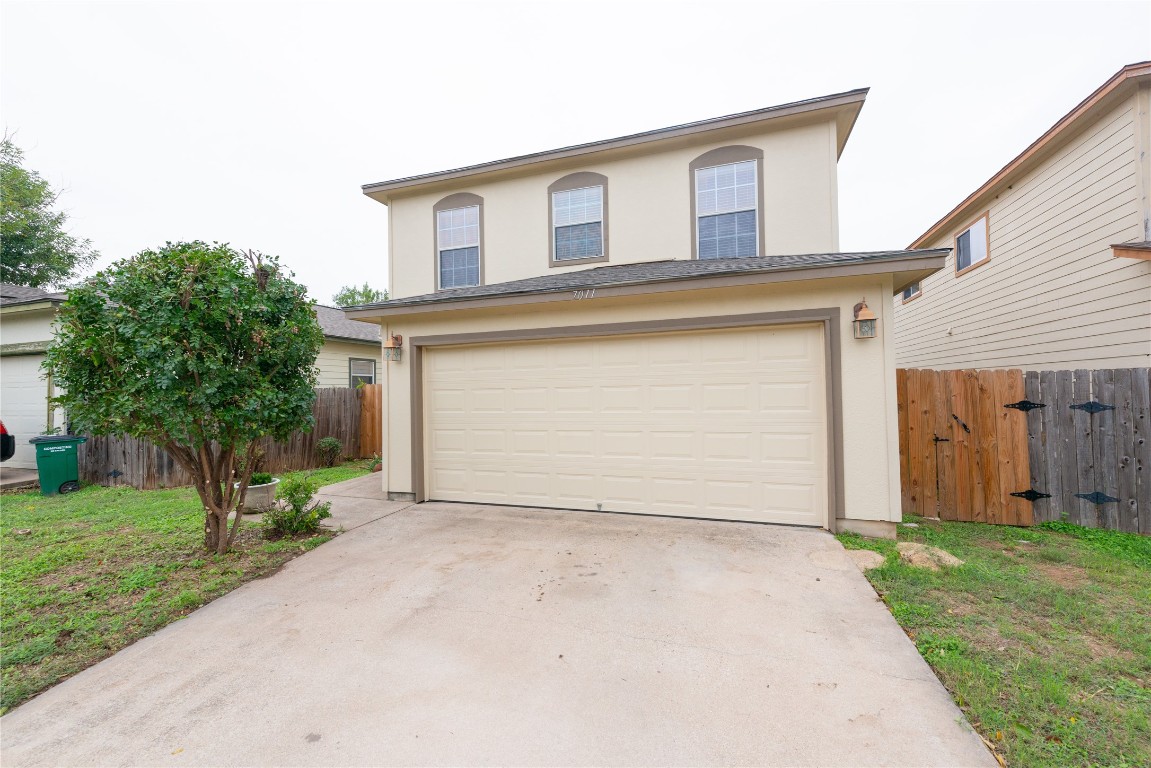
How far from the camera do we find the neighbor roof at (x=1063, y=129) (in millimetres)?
5137

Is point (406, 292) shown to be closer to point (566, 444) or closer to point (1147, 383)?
point (566, 444)

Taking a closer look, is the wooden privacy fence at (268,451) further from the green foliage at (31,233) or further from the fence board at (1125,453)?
the green foliage at (31,233)

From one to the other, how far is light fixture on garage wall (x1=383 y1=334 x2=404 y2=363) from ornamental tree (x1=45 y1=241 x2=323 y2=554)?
2.00 meters

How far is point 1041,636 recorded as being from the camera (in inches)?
104

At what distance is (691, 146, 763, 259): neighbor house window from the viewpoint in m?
6.10

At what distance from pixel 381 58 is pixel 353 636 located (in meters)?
11.9

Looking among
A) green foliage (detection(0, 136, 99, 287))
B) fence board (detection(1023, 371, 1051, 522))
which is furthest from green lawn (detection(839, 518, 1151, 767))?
green foliage (detection(0, 136, 99, 287))

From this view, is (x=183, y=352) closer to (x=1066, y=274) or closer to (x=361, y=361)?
(x=361, y=361)

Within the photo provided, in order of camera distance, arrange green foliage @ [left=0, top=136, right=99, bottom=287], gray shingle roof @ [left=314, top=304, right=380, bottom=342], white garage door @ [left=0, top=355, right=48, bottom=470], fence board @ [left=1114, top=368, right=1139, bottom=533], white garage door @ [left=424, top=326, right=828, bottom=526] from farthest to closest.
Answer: green foliage @ [left=0, top=136, right=99, bottom=287] → gray shingle roof @ [left=314, top=304, right=380, bottom=342] → white garage door @ [left=0, top=355, right=48, bottom=470] → white garage door @ [left=424, top=326, right=828, bottom=526] → fence board @ [left=1114, top=368, right=1139, bottom=533]

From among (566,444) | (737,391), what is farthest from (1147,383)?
(566,444)

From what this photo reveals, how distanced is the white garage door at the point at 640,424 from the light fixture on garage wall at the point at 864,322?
344 millimetres

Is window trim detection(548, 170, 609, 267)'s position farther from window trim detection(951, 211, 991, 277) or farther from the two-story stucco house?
window trim detection(951, 211, 991, 277)

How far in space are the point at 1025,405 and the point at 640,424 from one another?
14.0ft

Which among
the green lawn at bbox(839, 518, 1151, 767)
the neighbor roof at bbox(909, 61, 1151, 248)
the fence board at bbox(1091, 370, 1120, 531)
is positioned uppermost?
the neighbor roof at bbox(909, 61, 1151, 248)
